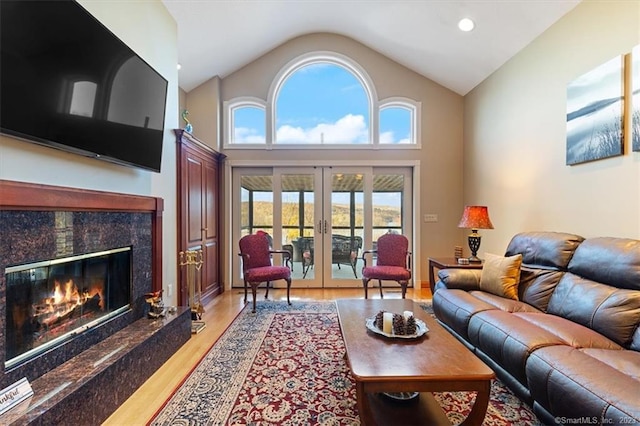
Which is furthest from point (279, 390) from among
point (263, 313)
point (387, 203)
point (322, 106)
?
point (322, 106)

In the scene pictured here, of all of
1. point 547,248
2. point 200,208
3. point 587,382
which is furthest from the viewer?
point 200,208

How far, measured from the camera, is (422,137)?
17.4ft

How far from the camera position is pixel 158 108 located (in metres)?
2.96

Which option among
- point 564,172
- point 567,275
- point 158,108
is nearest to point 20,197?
point 158,108

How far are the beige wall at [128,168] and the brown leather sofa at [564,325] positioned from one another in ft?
9.71

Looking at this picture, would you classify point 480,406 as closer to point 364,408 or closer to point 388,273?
point 364,408

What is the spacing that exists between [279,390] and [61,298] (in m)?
1.55

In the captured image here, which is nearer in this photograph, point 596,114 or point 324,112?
point 596,114

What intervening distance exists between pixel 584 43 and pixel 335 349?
3508mm

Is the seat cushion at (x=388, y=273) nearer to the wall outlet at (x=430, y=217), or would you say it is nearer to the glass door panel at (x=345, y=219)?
the glass door panel at (x=345, y=219)

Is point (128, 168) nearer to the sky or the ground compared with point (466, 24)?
nearer to the ground

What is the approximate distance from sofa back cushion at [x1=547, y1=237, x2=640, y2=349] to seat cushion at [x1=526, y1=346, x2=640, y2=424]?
220mm

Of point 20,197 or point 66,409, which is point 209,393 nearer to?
point 66,409

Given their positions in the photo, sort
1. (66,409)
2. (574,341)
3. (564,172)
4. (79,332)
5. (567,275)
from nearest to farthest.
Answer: (66,409) < (574,341) < (79,332) < (567,275) < (564,172)
